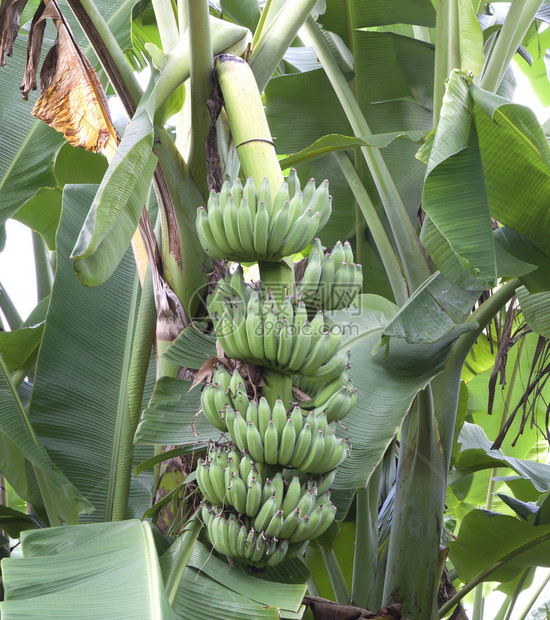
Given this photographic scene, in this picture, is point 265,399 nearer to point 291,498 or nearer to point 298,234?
point 291,498

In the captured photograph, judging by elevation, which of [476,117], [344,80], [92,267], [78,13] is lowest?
[92,267]

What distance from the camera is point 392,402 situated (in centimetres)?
118

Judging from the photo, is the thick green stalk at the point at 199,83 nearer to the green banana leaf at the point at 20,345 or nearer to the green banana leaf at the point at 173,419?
the green banana leaf at the point at 173,419

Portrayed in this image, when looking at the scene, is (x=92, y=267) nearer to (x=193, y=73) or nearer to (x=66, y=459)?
(x=193, y=73)

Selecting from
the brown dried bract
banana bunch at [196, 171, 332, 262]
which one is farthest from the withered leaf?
banana bunch at [196, 171, 332, 262]

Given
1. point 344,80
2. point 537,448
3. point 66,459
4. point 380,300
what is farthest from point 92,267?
point 537,448

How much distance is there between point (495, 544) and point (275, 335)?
944 millimetres

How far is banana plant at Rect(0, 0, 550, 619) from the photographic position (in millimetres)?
947

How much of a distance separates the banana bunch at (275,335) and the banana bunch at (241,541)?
0.25 meters

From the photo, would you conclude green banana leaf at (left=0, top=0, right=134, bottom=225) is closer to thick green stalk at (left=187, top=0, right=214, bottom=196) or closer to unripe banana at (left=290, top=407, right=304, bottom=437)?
thick green stalk at (left=187, top=0, right=214, bottom=196)

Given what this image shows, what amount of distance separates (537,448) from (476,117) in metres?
1.87

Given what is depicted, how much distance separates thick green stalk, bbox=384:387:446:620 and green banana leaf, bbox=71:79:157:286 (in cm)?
73

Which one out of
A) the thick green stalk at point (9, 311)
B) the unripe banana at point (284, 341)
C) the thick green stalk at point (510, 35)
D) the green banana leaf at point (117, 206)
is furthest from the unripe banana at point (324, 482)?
the thick green stalk at point (9, 311)

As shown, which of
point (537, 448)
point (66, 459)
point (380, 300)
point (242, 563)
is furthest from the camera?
point (537, 448)
